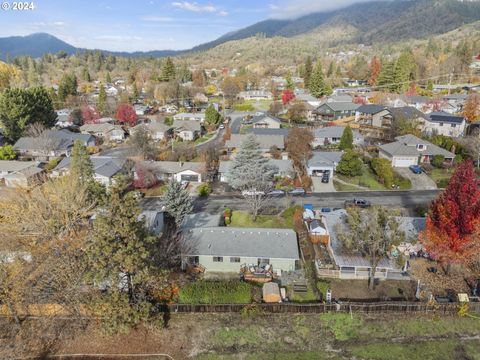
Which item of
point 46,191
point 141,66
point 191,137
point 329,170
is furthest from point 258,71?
point 46,191

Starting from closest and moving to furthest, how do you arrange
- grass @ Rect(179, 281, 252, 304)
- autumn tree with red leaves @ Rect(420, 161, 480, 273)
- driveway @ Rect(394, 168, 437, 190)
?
1. grass @ Rect(179, 281, 252, 304)
2. autumn tree with red leaves @ Rect(420, 161, 480, 273)
3. driveway @ Rect(394, 168, 437, 190)

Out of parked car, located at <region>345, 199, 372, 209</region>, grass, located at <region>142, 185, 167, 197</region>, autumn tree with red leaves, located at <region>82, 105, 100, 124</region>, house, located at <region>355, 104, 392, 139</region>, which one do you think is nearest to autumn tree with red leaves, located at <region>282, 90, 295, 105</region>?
house, located at <region>355, 104, 392, 139</region>

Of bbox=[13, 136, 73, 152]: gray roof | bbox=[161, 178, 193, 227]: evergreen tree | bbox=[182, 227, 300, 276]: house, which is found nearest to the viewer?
bbox=[182, 227, 300, 276]: house

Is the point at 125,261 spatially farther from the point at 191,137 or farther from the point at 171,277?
the point at 191,137

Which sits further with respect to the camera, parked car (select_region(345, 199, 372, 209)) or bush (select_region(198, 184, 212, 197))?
bush (select_region(198, 184, 212, 197))

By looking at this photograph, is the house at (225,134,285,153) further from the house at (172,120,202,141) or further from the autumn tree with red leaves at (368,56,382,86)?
the autumn tree with red leaves at (368,56,382,86)

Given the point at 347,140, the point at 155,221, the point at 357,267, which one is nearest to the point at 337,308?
the point at 357,267

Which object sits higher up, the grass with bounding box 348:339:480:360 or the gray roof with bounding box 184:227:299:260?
the gray roof with bounding box 184:227:299:260
